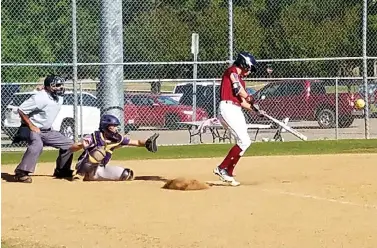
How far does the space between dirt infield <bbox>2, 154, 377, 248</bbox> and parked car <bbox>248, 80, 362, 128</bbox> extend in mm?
9417

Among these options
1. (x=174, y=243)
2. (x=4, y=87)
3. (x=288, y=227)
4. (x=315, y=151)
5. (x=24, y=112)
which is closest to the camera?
(x=174, y=243)

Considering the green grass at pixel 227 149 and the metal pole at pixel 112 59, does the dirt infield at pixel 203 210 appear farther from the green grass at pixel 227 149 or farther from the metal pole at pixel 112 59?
the metal pole at pixel 112 59

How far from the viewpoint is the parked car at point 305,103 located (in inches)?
950

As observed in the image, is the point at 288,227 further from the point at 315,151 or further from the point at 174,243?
the point at 315,151

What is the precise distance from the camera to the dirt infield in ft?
27.9

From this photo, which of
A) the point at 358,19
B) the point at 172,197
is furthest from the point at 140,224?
the point at 358,19

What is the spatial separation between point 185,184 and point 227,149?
6009 mm

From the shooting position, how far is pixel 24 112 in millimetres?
12961

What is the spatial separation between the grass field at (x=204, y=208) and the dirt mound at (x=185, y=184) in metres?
0.16

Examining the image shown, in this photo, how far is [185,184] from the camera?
12.1 meters

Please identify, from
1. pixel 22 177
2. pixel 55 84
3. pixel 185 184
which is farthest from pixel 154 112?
pixel 185 184

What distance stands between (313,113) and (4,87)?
8.46 meters

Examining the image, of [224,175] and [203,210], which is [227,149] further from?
[203,210]

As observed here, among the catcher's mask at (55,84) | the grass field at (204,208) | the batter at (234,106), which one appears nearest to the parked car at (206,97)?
the grass field at (204,208)
